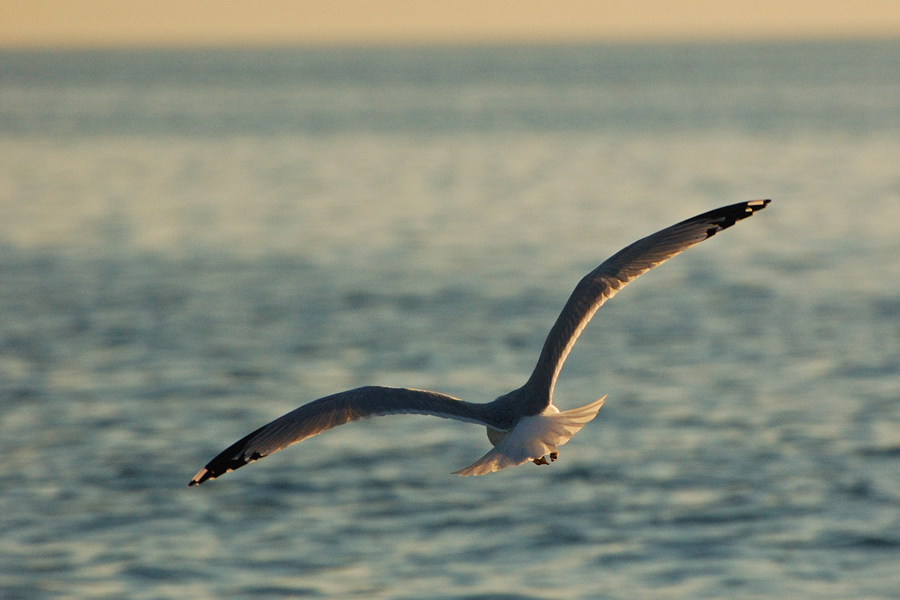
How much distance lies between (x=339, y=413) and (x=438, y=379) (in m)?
13.3

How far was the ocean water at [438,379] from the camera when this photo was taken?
563 inches

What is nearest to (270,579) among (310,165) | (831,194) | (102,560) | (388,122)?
(102,560)

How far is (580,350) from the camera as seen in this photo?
23.3 metres

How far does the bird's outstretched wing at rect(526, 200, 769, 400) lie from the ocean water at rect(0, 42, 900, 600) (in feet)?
19.4

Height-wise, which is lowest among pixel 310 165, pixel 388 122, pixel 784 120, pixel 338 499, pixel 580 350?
pixel 338 499

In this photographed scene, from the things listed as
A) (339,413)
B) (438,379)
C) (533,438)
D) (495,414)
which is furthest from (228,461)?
(438,379)

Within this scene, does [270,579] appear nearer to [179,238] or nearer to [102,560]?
[102,560]

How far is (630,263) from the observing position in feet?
26.8

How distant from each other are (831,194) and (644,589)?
3039cm

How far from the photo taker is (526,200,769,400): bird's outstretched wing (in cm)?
780

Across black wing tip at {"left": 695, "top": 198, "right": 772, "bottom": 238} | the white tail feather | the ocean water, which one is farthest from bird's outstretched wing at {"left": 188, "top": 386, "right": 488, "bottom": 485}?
the ocean water

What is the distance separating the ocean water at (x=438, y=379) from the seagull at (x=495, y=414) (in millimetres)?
6075

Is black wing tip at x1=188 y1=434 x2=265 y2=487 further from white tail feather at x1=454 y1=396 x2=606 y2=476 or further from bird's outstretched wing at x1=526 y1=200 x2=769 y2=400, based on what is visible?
bird's outstretched wing at x1=526 y1=200 x2=769 y2=400

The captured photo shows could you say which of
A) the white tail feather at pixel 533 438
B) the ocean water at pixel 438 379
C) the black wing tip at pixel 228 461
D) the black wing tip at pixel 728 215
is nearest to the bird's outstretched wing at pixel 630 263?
the black wing tip at pixel 728 215
